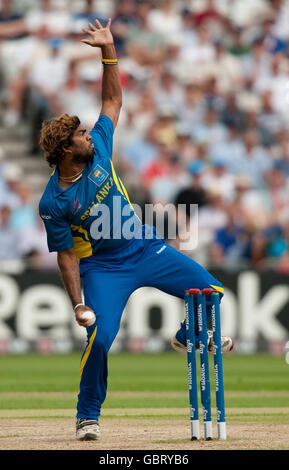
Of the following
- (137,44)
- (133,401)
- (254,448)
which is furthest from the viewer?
(137,44)

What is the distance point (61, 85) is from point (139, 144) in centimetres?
183

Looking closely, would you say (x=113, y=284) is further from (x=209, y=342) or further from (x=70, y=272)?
(x=209, y=342)

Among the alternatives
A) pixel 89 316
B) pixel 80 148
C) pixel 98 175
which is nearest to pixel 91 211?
pixel 98 175

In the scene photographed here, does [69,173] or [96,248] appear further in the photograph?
[96,248]

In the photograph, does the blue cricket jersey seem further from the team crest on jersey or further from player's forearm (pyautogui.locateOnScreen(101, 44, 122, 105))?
player's forearm (pyautogui.locateOnScreen(101, 44, 122, 105))

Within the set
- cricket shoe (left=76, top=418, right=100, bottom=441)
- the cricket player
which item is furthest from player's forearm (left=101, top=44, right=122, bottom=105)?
cricket shoe (left=76, top=418, right=100, bottom=441)

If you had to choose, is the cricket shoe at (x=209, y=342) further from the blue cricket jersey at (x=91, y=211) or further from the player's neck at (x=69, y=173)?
the player's neck at (x=69, y=173)

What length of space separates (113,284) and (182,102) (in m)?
11.3

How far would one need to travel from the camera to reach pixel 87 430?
738cm

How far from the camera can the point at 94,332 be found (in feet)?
24.3

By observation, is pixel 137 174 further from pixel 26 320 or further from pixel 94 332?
pixel 94 332

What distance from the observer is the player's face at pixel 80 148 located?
7.56 metres
